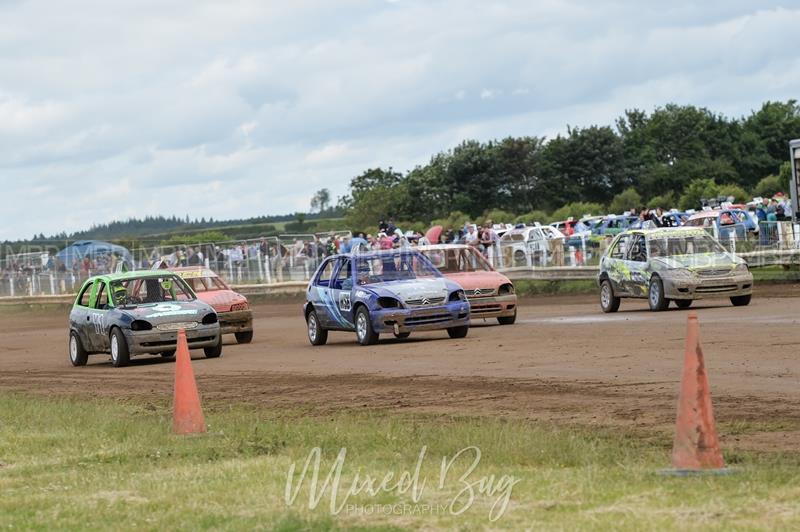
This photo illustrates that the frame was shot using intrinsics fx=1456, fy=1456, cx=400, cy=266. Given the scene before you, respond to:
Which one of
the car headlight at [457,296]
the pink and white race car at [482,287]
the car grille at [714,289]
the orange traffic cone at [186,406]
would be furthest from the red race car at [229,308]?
the orange traffic cone at [186,406]

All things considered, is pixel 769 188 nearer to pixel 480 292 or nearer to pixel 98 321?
pixel 480 292

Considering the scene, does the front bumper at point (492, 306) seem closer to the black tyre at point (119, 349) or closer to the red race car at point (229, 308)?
the red race car at point (229, 308)

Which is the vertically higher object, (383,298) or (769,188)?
(769,188)

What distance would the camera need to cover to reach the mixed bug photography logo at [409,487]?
7617 millimetres

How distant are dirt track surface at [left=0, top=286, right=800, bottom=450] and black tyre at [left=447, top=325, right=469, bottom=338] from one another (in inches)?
7.9

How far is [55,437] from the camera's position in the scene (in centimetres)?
1202

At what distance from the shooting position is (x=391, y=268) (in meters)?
22.2

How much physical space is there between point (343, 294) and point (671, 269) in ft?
20.0

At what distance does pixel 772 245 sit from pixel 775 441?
22528 millimetres

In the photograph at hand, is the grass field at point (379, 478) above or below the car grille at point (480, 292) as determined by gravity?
below

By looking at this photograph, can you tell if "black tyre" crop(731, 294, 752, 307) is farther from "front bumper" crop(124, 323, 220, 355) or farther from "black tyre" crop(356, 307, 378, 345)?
"front bumper" crop(124, 323, 220, 355)

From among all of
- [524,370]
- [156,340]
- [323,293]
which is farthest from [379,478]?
[323,293]

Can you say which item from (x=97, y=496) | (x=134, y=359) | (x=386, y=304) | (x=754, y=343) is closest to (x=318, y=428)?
(x=97, y=496)

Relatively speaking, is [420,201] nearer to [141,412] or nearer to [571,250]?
[571,250]
